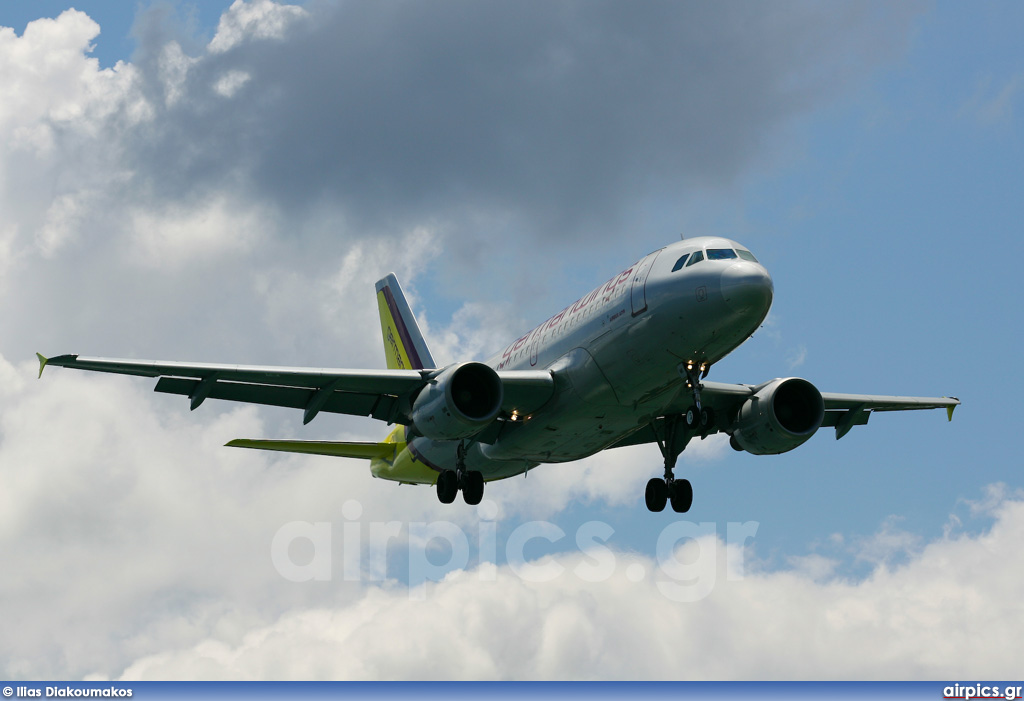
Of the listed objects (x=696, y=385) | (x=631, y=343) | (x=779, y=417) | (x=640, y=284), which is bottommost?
(x=696, y=385)

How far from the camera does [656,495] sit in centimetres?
3434

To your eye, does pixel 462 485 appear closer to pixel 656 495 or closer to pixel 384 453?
pixel 384 453

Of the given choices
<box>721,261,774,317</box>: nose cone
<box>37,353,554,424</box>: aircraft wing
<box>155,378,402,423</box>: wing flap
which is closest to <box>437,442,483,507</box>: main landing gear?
<box>37,353,554,424</box>: aircraft wing

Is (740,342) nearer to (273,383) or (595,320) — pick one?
(595,320)

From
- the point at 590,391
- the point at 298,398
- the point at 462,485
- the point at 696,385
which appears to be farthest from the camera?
the point at 462,485

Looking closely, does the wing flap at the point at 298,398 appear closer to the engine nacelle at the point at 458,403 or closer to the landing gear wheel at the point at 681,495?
the engine nacelle at the point at 458,403

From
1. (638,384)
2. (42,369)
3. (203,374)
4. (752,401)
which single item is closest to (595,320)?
(638,384)

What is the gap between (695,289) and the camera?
87.0ft

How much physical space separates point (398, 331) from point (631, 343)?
60.0 ft

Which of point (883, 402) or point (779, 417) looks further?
point (883, 402)

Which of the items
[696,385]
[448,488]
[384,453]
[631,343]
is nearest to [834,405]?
[696,385]

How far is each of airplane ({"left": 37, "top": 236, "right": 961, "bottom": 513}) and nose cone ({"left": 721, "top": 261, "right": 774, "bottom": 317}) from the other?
0.10 feet

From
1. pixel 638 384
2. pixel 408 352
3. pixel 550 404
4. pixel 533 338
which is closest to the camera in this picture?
pixel 638 384

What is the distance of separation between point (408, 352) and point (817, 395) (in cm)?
1623
